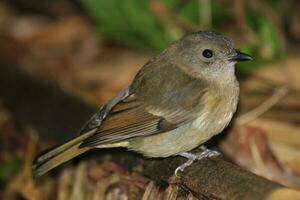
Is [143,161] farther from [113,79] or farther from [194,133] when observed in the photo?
[113,79]

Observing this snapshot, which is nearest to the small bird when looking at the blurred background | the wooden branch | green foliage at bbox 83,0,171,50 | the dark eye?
the dark eye

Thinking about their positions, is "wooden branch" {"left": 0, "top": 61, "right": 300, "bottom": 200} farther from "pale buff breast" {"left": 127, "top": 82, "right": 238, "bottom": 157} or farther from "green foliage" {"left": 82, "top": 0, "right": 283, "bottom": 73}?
"green foliage" {"left": 82, "top": 0, "right": 283, "bottom": 73}

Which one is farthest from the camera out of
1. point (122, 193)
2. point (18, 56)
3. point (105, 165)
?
point (18, 56)

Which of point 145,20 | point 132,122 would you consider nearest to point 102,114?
point 132,122

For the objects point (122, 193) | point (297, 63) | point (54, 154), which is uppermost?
point (297, 63)

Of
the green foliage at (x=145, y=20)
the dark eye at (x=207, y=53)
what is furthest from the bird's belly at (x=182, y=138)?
the green foliage at (x=145, y=20)

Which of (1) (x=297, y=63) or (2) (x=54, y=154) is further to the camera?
(1) (x=297, y=63)

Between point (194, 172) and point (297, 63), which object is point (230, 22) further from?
point (194, 172)

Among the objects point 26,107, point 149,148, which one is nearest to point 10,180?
point 26,107

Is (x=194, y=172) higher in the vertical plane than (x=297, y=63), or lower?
lower
